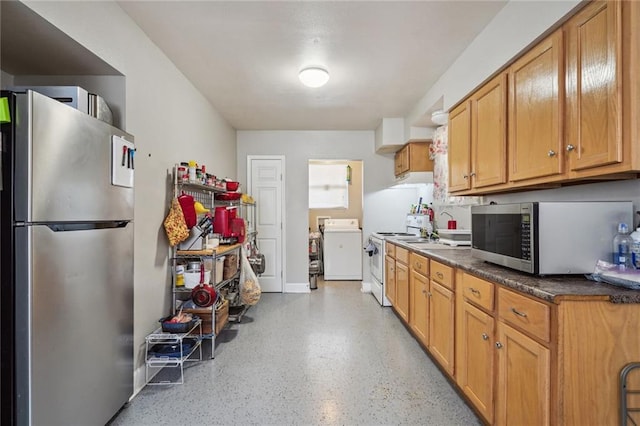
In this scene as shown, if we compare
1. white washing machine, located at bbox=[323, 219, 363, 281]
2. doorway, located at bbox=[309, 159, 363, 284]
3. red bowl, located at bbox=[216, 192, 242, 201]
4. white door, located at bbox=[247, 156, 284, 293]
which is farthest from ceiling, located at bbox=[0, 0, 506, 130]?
doorway, located at bbox=[309, 159, 363, 284]

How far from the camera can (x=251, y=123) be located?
4.49 meters

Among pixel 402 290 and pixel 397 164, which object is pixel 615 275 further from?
pixel 397 164

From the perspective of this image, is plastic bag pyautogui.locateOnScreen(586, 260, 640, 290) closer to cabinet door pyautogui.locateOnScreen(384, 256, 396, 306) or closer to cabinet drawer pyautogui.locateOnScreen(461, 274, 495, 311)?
cabinet drawer pyautogui.locateOnScreen(461, 274, 495, 311)

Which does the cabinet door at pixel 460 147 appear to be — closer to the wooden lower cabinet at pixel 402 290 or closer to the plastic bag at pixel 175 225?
the wooden lower cabinet at pixel 402 290

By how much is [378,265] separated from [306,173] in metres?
1.76

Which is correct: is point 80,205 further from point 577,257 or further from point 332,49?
point 577,257

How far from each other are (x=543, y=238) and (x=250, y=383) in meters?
2.03

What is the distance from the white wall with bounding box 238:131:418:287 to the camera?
4.86 meters

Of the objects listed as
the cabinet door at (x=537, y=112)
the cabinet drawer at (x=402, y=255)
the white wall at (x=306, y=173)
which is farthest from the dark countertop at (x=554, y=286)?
the white wall at (x=306, y=173)

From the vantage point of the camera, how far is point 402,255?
323 centimetres

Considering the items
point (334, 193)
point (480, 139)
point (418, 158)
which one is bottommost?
point (334, 193)

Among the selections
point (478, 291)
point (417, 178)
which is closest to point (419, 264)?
point (478, 291)

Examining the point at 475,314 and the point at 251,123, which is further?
the point at 251,123

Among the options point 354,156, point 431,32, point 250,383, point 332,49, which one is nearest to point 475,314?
point 250,383
